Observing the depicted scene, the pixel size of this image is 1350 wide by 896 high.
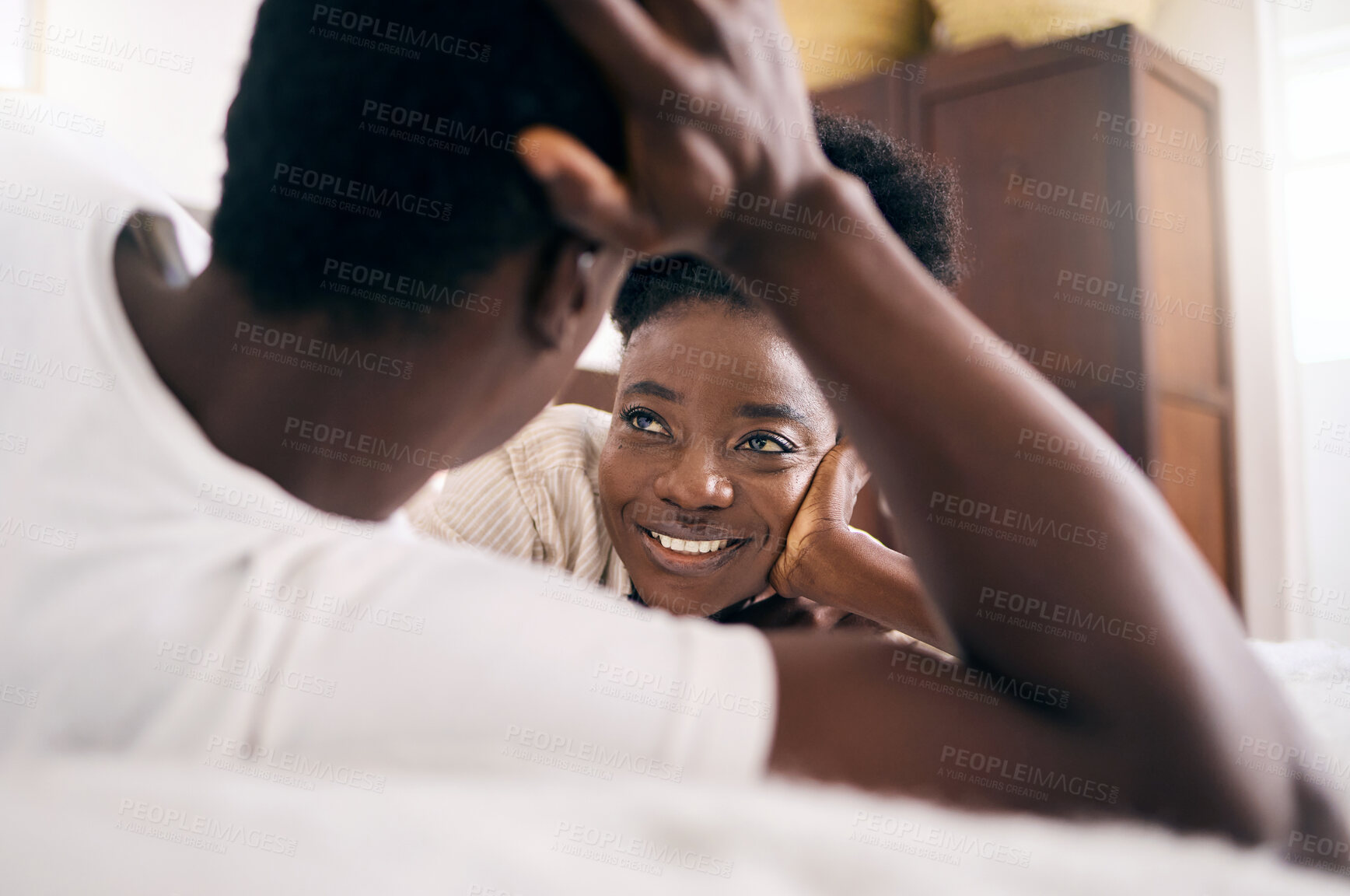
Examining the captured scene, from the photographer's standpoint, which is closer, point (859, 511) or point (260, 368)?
point (260, 368)

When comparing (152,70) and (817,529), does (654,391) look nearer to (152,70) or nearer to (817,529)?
(817,529)

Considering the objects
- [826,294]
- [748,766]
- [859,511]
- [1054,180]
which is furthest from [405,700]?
[1054,180]

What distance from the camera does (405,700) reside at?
45 cm

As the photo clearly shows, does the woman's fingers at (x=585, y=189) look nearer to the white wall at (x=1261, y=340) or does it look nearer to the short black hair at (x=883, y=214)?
the short black hair at (x=883, y=214)

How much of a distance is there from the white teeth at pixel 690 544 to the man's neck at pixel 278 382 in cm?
78

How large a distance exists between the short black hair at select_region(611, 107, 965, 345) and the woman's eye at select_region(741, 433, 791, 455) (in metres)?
0.18

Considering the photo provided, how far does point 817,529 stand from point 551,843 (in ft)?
2.93

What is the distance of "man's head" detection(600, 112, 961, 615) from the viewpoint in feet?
4.14

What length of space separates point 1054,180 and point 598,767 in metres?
2.10

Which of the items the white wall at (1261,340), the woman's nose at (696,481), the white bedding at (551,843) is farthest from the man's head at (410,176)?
the white wall at (1261,340)

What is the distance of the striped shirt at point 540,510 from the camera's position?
1.48 m

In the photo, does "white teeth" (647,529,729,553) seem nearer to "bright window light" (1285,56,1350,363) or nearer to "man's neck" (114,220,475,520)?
"man's neck" (114,220,475,520)

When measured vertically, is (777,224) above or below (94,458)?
above

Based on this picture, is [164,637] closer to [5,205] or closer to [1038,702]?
[5,205]
